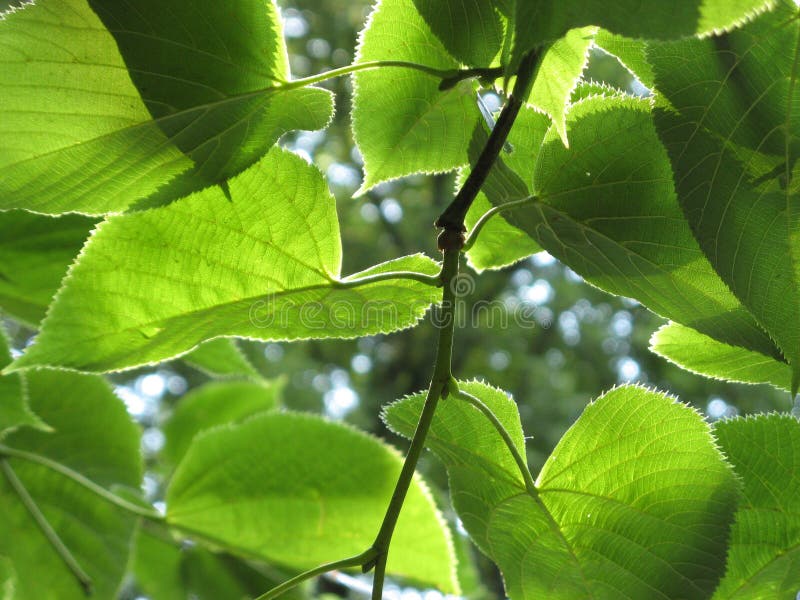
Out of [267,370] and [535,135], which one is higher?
[535,135]

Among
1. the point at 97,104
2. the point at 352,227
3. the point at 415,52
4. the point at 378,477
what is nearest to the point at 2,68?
the point at 97,104

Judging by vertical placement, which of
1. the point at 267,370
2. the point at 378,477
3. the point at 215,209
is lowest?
the point at 267,370

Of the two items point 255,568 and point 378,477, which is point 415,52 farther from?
point 255,568

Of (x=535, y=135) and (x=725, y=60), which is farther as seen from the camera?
(x=535, y=135)

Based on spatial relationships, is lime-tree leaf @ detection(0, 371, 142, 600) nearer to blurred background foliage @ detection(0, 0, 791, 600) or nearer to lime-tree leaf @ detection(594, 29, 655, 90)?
lime-tree leaf @ detection(594, 29, 655, 90)

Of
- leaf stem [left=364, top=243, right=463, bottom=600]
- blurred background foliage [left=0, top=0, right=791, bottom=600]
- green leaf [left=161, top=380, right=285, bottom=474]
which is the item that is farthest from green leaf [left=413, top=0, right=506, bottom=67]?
blurred background foliage [left=0, top=0, right=791, bottom=600]

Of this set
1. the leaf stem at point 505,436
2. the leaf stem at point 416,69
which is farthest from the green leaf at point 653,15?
the leaf stem at point 505,436

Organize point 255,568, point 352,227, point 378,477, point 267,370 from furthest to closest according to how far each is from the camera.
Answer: point 352,227 → point 267,370 → point 255,568 → point 378,477

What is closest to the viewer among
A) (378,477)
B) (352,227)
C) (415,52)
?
(415,52)

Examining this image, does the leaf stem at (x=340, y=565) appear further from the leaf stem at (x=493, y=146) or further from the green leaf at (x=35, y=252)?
the green leaf at (x=35, y=252)
